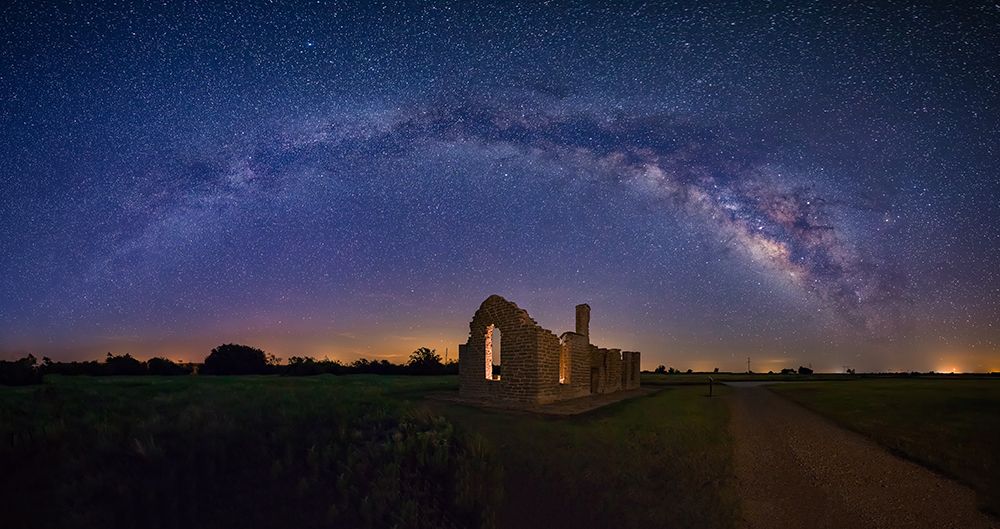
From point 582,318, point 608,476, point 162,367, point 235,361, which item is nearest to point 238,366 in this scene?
point 235,361

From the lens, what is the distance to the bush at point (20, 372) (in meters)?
13.0

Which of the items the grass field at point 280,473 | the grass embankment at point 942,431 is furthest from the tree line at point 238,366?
the grass embankment at point 942,431

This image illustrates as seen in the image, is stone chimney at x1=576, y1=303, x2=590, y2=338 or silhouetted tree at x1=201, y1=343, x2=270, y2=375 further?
silhouetted tree at x1=201, y1=343, x2=270, y2=375

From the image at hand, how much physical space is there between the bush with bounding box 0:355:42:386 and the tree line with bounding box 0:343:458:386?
0.03m

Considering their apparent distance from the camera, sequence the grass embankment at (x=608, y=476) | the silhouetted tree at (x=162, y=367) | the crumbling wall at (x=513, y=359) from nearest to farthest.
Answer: the grass embankment at (x=608, y=476), the crumbling wall at (x=513, y=359), the silhouetted tree at (x=162, y=367)

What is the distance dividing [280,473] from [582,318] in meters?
26.8

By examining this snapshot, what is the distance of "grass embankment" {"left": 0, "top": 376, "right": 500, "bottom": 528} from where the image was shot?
415 cm

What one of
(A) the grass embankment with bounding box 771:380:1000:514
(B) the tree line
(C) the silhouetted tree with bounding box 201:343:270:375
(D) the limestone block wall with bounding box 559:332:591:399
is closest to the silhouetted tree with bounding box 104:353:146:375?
(B) the tree line

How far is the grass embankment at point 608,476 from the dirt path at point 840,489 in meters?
0.51

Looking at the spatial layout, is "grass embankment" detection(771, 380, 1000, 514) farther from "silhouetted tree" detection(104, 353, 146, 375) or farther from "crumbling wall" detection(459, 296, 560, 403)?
"silhouetted tree" detection(104, 353, 146, 375)

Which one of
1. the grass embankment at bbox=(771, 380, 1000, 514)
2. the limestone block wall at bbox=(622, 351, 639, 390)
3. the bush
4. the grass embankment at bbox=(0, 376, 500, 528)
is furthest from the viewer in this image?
the limestone block wall at bbox=(622, 351, 639, 390)

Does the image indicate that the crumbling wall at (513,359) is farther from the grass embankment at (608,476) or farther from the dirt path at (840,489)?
the dirt path at (840,489)

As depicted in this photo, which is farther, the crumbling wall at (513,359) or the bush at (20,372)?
the crumbling wall at (513,359)

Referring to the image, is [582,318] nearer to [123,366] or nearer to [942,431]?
[942,431]
